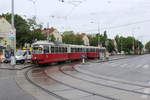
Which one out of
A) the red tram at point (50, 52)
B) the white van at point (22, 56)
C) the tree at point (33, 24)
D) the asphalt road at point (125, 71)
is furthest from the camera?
the tree at point (33, 24)

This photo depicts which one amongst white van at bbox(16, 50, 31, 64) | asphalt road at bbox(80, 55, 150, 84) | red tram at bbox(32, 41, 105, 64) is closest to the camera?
asphalt road at bbox(80, 55, 150, 84)

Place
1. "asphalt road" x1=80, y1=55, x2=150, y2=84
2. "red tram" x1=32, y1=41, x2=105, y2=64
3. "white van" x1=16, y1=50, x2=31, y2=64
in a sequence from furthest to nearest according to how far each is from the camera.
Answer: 1. "white van" x1=16, y1=50, x2=31, y2=64
2. "red tram" x1=32, y1=41, x2=105, y2=64
3. "asphalt road" x1=80, y1=55, x2=150, y2=84

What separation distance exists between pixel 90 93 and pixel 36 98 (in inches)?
101

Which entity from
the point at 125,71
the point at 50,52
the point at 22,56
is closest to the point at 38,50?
the point at 50,52

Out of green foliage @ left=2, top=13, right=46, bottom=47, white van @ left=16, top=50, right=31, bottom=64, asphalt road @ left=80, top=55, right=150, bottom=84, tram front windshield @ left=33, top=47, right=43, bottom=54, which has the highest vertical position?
green foliage @ left=2, top=13, right=46, bottom=47

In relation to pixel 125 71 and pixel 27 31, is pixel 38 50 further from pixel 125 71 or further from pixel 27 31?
pixel 27 31

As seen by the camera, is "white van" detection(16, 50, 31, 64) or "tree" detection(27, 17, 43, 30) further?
"tree" detection(27, 17, 43, 30)

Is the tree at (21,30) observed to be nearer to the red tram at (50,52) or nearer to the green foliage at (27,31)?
the green foliage at (27,31)

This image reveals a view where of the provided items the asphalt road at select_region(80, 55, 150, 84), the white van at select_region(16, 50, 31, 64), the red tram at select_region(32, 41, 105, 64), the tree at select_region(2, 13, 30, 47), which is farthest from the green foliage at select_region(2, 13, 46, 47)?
the asphalt road at select_region(80, 55, 150, 84)

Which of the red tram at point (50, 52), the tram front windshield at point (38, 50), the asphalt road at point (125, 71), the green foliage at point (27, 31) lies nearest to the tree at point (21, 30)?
the green foliage at point (27, 31)

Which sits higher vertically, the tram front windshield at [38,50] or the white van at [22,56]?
the tram front windshield at [38,50]

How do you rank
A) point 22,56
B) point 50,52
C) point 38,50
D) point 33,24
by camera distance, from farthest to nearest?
point 33,24
point 22,56
point 50,52
point 38,50

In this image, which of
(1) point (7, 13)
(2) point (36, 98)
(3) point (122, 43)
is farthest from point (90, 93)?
(3) point (122, 43)

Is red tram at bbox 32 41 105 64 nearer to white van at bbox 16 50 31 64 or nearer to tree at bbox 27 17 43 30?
white van at bbox 16 50 31 64
